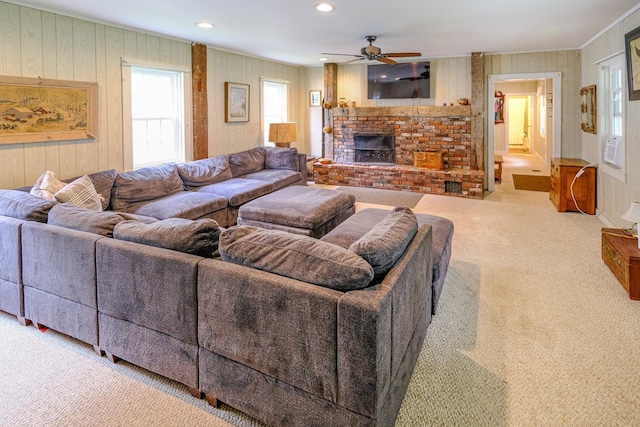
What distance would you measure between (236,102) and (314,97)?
7.52 feet

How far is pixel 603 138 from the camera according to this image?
5.04 meters

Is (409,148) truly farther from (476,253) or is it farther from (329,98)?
(476,253)

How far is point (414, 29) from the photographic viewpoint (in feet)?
15.4

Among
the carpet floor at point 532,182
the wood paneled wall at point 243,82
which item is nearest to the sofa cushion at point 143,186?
the wood paneled wall at point 243,82

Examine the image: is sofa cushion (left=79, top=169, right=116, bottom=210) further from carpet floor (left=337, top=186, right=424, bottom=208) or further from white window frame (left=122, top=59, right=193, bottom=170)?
carpet floor (left=337, top=186, right=424, bottom=208)

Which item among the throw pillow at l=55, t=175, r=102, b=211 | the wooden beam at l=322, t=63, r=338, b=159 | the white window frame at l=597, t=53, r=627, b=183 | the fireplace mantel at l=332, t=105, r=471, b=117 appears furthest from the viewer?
the wooden beam at l=322, t=63, r=338, b=159

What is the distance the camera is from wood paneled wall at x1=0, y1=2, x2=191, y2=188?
138 inches

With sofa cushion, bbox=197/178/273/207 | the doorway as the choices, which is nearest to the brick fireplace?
sofa cushion, bbox=197/178/273/207

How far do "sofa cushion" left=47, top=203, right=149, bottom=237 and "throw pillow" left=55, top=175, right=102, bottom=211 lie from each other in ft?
2.24

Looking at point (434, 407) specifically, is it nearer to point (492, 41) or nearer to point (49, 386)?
point (49, 386)

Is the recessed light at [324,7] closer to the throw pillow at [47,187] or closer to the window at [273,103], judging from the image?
the throw pillow at [47,187]

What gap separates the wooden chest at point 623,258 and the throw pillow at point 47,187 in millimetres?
4307

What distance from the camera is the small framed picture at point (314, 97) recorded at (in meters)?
8.12

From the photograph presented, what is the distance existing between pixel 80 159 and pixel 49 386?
2767 millimetres
